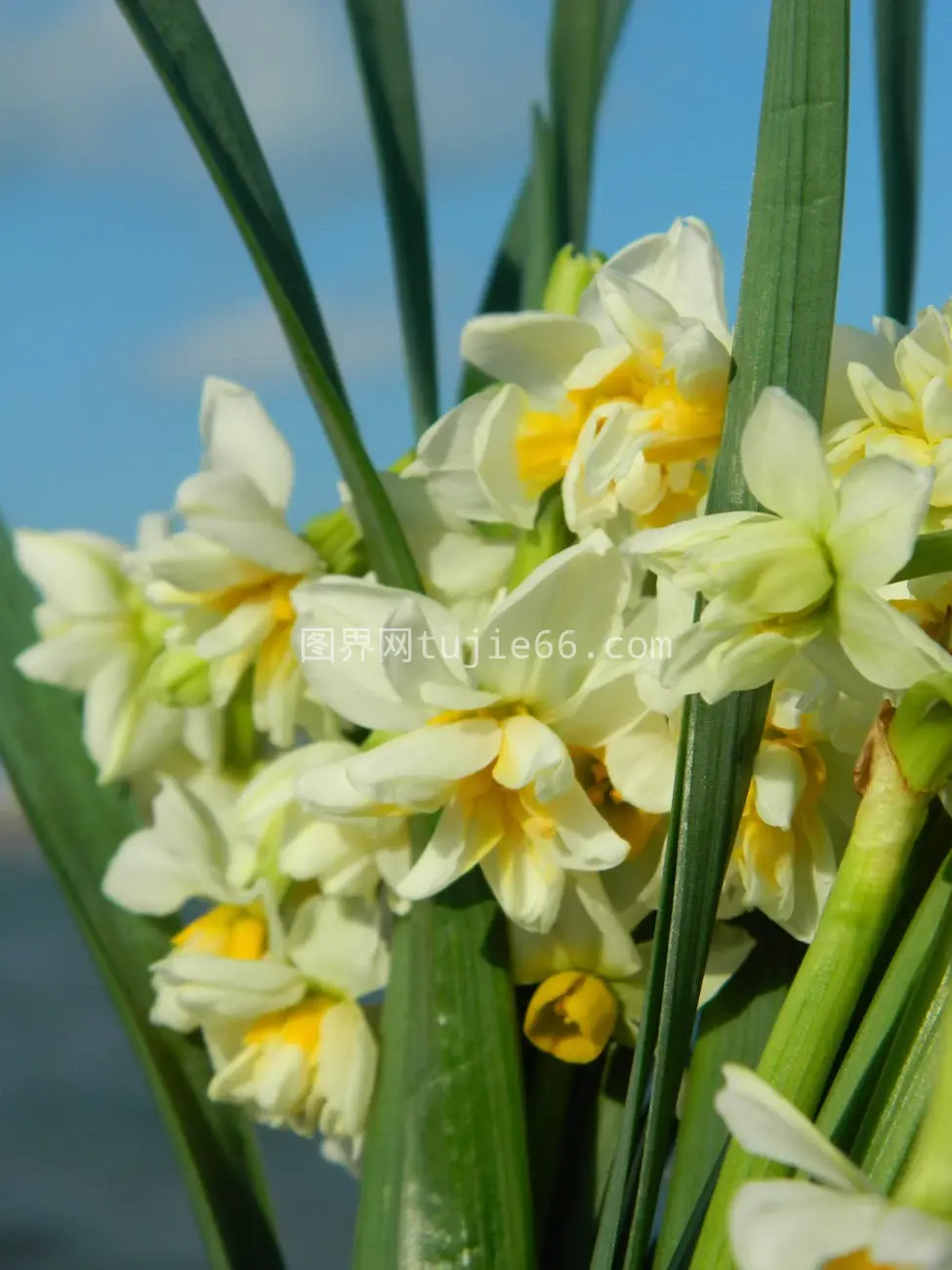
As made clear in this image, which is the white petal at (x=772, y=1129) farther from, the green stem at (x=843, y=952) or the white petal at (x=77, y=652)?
the white petal at (x=77, y=652)

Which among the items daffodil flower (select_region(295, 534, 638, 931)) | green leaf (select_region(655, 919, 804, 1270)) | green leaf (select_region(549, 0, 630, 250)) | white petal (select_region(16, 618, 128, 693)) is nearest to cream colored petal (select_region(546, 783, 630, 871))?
daffodil flower (select_region(295, 534, 638, 931))

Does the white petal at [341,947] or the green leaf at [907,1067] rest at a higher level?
the green leaf at [907,1067]

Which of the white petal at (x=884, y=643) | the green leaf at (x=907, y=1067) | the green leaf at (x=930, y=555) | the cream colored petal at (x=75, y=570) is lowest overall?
the green leaf at (x=907, y=1067)

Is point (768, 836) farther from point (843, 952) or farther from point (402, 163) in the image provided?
point (402, 163)


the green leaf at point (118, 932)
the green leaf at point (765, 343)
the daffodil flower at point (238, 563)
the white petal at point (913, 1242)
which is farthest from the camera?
the green leaf at point (118, 932)

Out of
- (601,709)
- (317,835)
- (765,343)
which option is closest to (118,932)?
(317,835)

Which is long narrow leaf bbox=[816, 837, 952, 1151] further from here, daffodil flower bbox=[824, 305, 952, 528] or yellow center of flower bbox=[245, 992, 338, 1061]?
yellow center of flower bbox=[245, 992, 338, 1061]

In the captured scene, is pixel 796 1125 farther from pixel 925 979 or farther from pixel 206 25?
pixel 206 25

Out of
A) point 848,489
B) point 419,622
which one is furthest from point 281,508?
point 848,489

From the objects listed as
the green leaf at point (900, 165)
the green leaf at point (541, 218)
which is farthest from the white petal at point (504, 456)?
the green leaf at point (900, 165)
